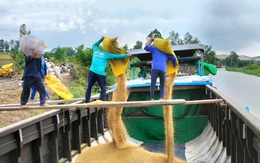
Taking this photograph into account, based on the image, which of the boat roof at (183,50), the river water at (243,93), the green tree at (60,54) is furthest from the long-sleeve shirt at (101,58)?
the green tree at (60,54)

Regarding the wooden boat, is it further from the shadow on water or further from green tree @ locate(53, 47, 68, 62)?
green tree @ locate(53, 47, 68, 62)

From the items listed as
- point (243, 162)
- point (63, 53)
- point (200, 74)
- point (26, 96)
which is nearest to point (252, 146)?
point (243, 162)

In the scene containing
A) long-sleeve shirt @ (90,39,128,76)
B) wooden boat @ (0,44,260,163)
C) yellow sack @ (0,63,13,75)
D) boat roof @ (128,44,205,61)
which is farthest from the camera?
yellow sack @ (0,63,13,75)

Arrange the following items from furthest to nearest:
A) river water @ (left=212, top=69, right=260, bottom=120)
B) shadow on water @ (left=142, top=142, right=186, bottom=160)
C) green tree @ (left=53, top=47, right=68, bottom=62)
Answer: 1. green tree @ (left=53, top=47, right=68, bottom=62)
2. river water @ (left=212, top=69, right=260, bottom=120)
3. shadow on water @ (left=142, top=142, right=186, bottom=160)

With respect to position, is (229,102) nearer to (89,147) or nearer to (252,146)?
(252,146)

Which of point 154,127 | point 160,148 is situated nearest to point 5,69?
point 154,127

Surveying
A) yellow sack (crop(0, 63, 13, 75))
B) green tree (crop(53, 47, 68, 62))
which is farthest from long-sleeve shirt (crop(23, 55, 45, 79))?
green tree (crop(53, 47, 68, 62))

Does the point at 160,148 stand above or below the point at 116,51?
below

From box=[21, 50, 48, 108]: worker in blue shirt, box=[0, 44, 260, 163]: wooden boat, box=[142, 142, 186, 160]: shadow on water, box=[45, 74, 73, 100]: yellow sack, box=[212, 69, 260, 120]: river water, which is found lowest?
box=[212, 69, 260, 120]: river water

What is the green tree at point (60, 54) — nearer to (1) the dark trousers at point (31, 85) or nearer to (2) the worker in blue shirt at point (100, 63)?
(2) the worker in blue shirt at point (100, 63)

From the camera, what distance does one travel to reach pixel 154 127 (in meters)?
8.09

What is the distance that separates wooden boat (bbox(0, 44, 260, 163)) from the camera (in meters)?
4.01

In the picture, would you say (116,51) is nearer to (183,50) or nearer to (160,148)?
(160,148)

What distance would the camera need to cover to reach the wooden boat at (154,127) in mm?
4008
